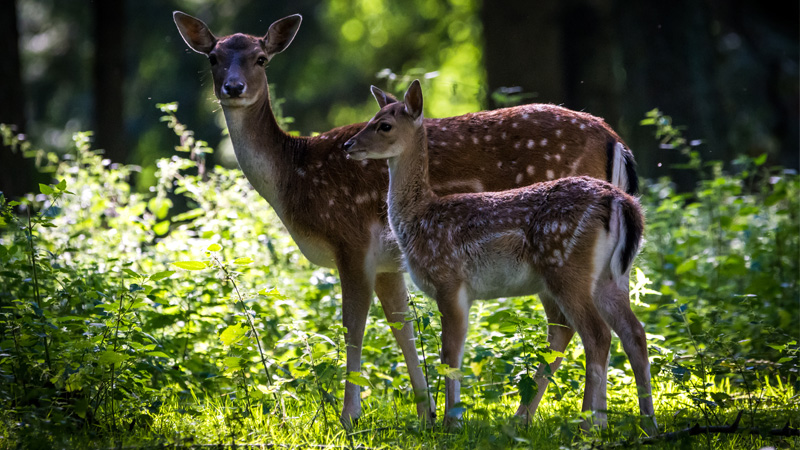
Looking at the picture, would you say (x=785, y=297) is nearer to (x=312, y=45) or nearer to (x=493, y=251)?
(x=493, y=251)

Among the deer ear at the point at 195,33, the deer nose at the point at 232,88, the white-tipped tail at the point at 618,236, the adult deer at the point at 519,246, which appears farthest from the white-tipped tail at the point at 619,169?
the deer ear at the point at 195,33

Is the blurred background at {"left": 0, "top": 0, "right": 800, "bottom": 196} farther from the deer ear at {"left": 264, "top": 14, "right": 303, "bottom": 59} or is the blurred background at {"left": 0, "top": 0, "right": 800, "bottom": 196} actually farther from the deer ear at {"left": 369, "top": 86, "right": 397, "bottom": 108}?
the deer ear at {"left": 369, "top": 86, "right": 397, "bottom": 108}

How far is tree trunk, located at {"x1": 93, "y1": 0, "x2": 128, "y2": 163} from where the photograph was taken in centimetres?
1258

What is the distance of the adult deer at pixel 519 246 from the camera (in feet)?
15.0

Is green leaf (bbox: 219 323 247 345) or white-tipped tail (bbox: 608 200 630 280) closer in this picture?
white-tipped tail (bbox: 608 200 630 280)

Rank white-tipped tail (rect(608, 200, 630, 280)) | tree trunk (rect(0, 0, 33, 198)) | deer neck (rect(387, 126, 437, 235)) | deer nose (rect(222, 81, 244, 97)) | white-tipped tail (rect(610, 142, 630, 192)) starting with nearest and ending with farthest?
white-tipped tail (rect(608, 200, 630, 280)) → deer neck (rect(387, 126, 437, 235)) → deer nose (rect(222, 81, 244, 97)) → white-tipped tail (rect(610, 142, 630, 192)) → tree trunk (rect(0, 0, 33, 198))

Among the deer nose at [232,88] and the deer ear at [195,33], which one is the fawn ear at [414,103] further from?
the deer ear at [195,33]

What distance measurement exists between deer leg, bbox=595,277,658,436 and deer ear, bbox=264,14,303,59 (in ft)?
9.05

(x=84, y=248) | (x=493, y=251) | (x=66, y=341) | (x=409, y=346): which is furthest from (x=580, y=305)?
(x=84, y=248)

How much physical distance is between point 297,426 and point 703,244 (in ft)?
17.5

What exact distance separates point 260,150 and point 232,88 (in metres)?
0.50

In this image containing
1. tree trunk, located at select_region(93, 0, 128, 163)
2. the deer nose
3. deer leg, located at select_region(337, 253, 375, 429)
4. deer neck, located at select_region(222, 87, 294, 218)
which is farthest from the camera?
tree trunk, located at select_region(93, 0, 128, 163)

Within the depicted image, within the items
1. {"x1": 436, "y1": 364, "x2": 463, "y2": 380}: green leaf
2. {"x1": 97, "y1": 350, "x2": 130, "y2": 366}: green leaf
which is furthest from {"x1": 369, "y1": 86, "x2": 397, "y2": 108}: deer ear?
{"x1": 97, "y1": 350, "x2": 130, "y2": 366}: green leaf

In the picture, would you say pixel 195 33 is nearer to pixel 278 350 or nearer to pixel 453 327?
pixel 278 350
